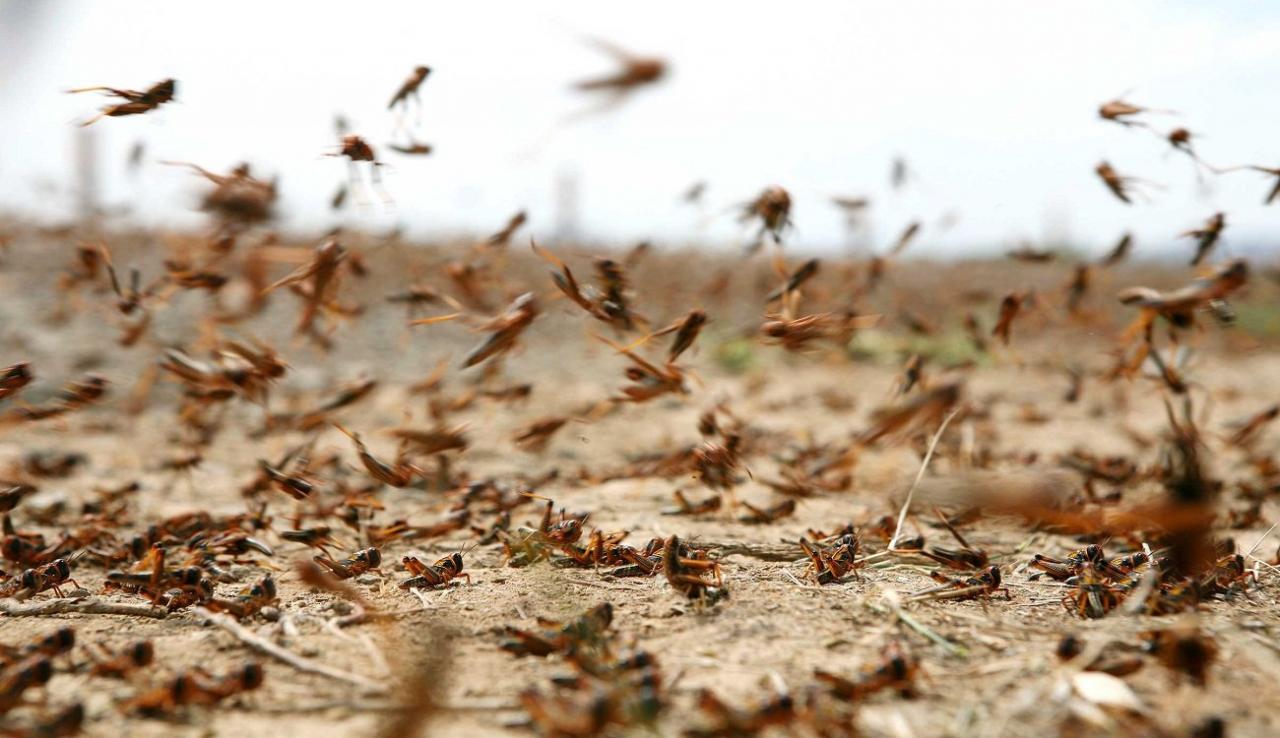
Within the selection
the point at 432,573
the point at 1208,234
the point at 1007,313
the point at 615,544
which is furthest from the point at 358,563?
the point at 1208,234

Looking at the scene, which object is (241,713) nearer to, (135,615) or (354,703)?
(354,703)

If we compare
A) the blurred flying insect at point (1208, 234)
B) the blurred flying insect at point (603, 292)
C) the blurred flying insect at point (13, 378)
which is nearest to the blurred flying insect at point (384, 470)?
the blurred flying insect at point (603, 292)

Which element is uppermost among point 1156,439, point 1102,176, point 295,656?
point 1102,176

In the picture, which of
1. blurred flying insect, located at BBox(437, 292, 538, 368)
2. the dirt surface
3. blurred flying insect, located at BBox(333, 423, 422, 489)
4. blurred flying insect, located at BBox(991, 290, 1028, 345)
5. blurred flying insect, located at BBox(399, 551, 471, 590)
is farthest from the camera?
blurred flying insect, located at BBox(991, 290, 1028, 345)

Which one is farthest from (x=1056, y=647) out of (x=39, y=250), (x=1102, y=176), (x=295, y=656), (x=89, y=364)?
(x=39, y=250)

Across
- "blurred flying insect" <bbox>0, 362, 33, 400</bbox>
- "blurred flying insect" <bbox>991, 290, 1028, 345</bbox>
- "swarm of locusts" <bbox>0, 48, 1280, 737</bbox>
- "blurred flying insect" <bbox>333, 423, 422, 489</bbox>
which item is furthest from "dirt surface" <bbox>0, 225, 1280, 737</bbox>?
"blurred flying insect" <bbox>0, 362, 33, 400</bbox>

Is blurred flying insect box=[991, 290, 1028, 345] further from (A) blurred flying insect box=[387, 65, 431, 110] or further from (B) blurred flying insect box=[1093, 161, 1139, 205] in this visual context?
(A) blurred flying insect box=[387, 65, 431, 110]

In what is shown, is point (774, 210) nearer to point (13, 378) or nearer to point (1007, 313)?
point (1007, 313)
